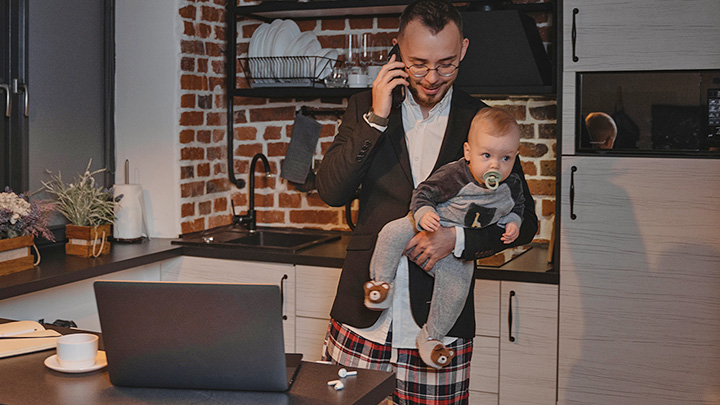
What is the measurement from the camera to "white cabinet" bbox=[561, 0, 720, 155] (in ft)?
8.57

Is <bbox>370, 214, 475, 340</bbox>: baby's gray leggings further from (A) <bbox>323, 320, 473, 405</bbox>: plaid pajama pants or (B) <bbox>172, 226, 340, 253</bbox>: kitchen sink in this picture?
(B) <bbox>172, 226, 340, 253</bbox>: kitchen sink

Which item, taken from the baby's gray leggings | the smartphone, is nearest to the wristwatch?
the smartphone

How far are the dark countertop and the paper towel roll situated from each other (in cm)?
5

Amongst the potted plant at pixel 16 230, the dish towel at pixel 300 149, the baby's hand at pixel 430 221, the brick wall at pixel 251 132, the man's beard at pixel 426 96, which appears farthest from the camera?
the dish towel at pixel 300 149

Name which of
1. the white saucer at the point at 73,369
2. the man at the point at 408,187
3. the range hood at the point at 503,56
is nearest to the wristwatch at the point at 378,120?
the man at the point at 408,187

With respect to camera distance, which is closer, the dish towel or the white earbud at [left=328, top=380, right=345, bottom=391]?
the white earbud at [left=328, top=380, right=345, bottom=391]

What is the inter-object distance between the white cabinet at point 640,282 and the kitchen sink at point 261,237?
117 cm

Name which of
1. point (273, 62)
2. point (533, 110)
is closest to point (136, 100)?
point (273, 62)

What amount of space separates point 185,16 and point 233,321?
2.41 m

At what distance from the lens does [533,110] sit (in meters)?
3.31

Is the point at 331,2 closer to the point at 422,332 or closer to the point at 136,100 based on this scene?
the point at 136,100

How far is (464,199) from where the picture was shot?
2.04 m

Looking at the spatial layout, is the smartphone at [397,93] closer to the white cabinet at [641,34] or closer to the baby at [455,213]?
the baby at [455,213]

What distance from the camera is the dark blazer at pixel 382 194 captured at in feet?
6.71
